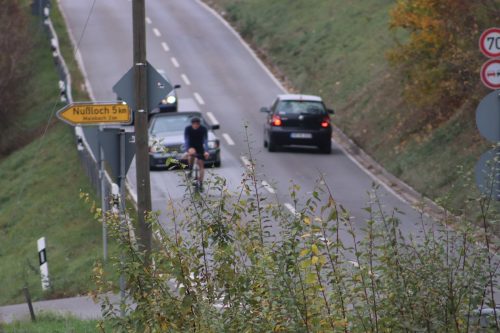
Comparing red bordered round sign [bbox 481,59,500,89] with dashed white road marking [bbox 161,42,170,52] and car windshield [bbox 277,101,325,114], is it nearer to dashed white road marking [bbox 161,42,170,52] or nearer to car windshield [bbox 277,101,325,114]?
car windshield [bbox 277,101,325,114]

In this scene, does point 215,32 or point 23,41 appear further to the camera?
point 215,32

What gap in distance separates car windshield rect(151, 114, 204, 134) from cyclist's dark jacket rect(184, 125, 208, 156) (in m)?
6.89

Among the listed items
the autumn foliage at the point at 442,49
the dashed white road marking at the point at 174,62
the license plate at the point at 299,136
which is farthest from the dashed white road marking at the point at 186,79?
the autumn foliage at the point at 442,49

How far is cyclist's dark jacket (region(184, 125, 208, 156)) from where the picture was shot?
2250 centimetres

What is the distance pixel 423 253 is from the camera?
705 cm

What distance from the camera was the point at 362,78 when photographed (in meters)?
37.4

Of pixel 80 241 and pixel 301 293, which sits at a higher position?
pixel 301 293

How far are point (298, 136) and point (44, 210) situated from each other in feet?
23.6

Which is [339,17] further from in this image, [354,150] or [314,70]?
[354,150]

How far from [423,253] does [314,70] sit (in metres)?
34.7

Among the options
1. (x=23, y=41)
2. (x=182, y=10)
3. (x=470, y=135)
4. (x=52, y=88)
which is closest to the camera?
(x=470, y=135)

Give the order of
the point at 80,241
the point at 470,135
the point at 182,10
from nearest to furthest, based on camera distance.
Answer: the point at 80,241 < the point at 470,135 < the point at 182,10

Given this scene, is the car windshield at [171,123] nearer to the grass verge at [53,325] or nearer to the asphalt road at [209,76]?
the asphalt road at [209,76]

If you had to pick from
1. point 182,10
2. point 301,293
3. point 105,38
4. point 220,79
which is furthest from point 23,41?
point 301,293
